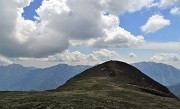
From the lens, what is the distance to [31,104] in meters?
66.2

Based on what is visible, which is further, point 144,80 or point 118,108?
point 144,80

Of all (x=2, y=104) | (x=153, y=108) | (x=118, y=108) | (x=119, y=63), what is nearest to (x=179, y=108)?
(x=153, y=108)

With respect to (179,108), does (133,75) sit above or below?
above

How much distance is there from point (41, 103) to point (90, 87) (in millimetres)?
42716

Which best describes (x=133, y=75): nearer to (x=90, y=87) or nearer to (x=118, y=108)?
(x=90, y=87)


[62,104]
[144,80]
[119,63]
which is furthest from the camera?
[119,63]

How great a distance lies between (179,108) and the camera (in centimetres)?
7988

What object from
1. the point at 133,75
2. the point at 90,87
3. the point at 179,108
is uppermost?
the point at 133,75

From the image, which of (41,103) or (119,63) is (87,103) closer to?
(41,103)

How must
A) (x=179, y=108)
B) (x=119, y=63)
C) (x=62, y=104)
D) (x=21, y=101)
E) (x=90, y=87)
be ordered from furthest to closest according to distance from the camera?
(x=119, y=63), (x=90, y=87), (x=179, y=108), (x=21, y=101), (x=62, y=104)

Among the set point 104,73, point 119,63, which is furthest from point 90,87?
point 119,63

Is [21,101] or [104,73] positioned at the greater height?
[104,73]

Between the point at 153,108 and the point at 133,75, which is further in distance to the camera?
the point at 133,75

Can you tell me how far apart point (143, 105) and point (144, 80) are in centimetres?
8813
